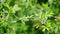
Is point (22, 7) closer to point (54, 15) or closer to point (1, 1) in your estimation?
point (1, 1)

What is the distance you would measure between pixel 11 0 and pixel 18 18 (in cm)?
26

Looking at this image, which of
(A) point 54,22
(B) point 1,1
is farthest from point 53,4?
(B) point 1,1

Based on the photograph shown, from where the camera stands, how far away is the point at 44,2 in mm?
2217

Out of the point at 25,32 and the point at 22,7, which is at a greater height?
the point at 22,7

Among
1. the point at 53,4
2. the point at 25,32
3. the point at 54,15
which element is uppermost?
the point at 53,4

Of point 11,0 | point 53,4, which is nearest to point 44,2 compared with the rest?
point 53,4

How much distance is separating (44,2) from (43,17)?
38cm

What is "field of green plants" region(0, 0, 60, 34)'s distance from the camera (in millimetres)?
1872

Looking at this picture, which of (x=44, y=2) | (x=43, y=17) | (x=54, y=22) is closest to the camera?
(x=43, y=17)

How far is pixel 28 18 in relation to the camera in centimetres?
192

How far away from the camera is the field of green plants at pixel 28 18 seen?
187cm

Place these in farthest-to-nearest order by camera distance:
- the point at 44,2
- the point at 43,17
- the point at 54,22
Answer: the point at 44,2
the point at 54,22
the point at 43,17

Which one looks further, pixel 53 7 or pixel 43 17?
pixel 53 7

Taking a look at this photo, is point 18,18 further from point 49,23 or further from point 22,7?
point 49,23
